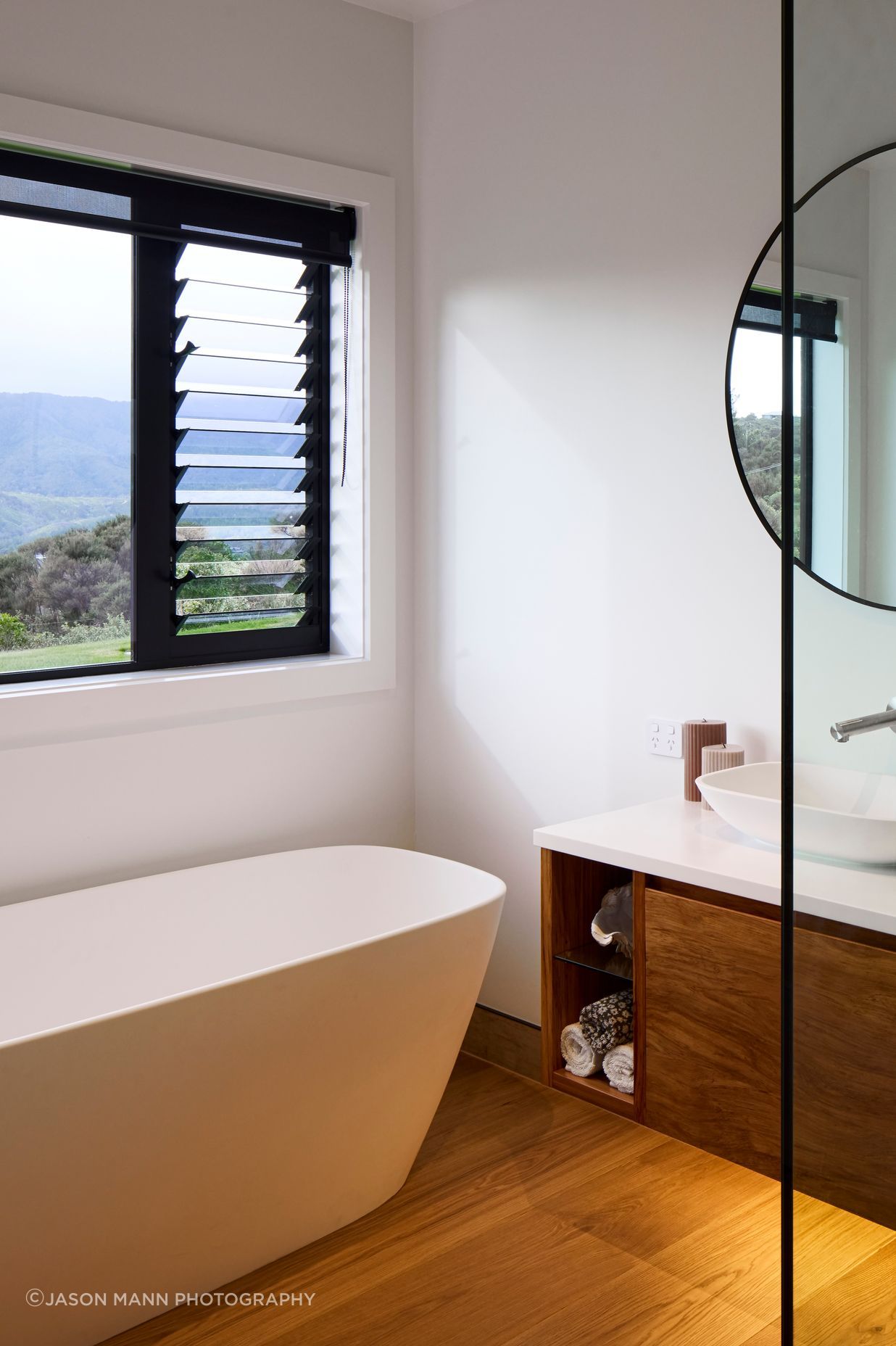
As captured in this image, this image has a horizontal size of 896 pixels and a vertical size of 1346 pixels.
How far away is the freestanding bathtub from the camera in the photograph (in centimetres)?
181

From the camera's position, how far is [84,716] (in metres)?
2.62

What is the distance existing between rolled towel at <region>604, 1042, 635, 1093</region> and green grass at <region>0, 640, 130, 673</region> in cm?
156

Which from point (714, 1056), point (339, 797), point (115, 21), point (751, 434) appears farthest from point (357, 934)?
point (115, 21)

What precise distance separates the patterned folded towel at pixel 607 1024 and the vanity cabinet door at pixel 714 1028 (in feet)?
0.68

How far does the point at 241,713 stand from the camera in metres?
2.94

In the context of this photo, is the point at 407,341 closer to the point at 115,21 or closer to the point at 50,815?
the point at 115,21

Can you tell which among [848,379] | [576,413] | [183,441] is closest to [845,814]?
[848,379]

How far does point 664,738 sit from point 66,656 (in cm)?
150

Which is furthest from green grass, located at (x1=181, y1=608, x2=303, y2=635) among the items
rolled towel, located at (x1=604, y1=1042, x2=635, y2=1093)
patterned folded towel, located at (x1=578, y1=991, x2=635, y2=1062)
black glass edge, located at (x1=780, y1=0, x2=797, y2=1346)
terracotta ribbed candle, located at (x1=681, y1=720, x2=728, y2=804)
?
black glass edge, located at (x1=780, y1=0, x2=797, y2=1346)

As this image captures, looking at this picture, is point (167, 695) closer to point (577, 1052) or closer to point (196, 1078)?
point (196, 1078)

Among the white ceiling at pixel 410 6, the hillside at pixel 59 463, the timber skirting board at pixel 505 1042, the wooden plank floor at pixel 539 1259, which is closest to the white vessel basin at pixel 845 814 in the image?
the wooden plank floor at pixel 539 1259

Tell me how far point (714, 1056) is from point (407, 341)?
6.94ft

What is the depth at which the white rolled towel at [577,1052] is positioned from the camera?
248cm

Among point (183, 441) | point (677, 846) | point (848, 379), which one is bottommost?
point (677, 846)
